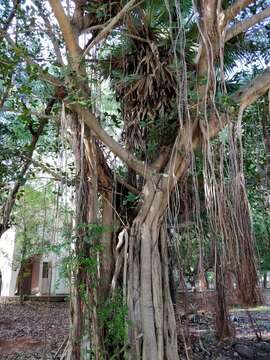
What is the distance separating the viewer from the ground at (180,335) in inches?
136


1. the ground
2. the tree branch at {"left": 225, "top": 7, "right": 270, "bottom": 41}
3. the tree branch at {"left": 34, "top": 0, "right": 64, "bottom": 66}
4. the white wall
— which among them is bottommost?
the ground

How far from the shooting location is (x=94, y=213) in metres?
2.52

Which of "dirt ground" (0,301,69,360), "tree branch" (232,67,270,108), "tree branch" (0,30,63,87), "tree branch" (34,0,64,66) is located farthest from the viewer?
"dirt ground" (0,301,69,360)

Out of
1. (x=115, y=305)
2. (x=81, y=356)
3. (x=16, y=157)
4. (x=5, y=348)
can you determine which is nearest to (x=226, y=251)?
(x=115, y=305)

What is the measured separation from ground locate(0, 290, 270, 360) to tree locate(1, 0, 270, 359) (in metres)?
0.55

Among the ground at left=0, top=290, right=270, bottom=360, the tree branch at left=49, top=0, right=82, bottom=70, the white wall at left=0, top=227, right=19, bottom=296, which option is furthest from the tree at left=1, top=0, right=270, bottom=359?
the white wall at left=0, top=227, right=19, bottom=296

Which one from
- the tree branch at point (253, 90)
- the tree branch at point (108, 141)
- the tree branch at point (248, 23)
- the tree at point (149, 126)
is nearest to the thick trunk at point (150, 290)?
the tree at point (149, 126)

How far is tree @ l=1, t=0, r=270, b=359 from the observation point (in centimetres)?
222

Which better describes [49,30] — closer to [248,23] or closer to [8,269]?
[248,23]

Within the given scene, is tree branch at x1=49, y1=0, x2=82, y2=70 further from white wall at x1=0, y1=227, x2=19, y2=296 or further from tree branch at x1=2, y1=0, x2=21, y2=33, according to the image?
white wall at x1=0, y1=227, x2=19, y2=296

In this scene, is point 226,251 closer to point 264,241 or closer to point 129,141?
point 129,141

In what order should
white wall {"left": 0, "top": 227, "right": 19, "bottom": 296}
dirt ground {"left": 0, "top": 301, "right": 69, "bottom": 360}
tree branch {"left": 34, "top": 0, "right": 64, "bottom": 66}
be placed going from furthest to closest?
white wall {"left": 0, "top": 227, "right": 19, "bottom": 296} < dirt ground {"left": 0, "top": 301, "right": 69, "bottom": 360} < tree branch {"left": 34, "top": 0, "right": 64, "bottom": 66}

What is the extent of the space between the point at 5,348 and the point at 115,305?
223 centimetres

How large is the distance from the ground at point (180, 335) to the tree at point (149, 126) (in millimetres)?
549
